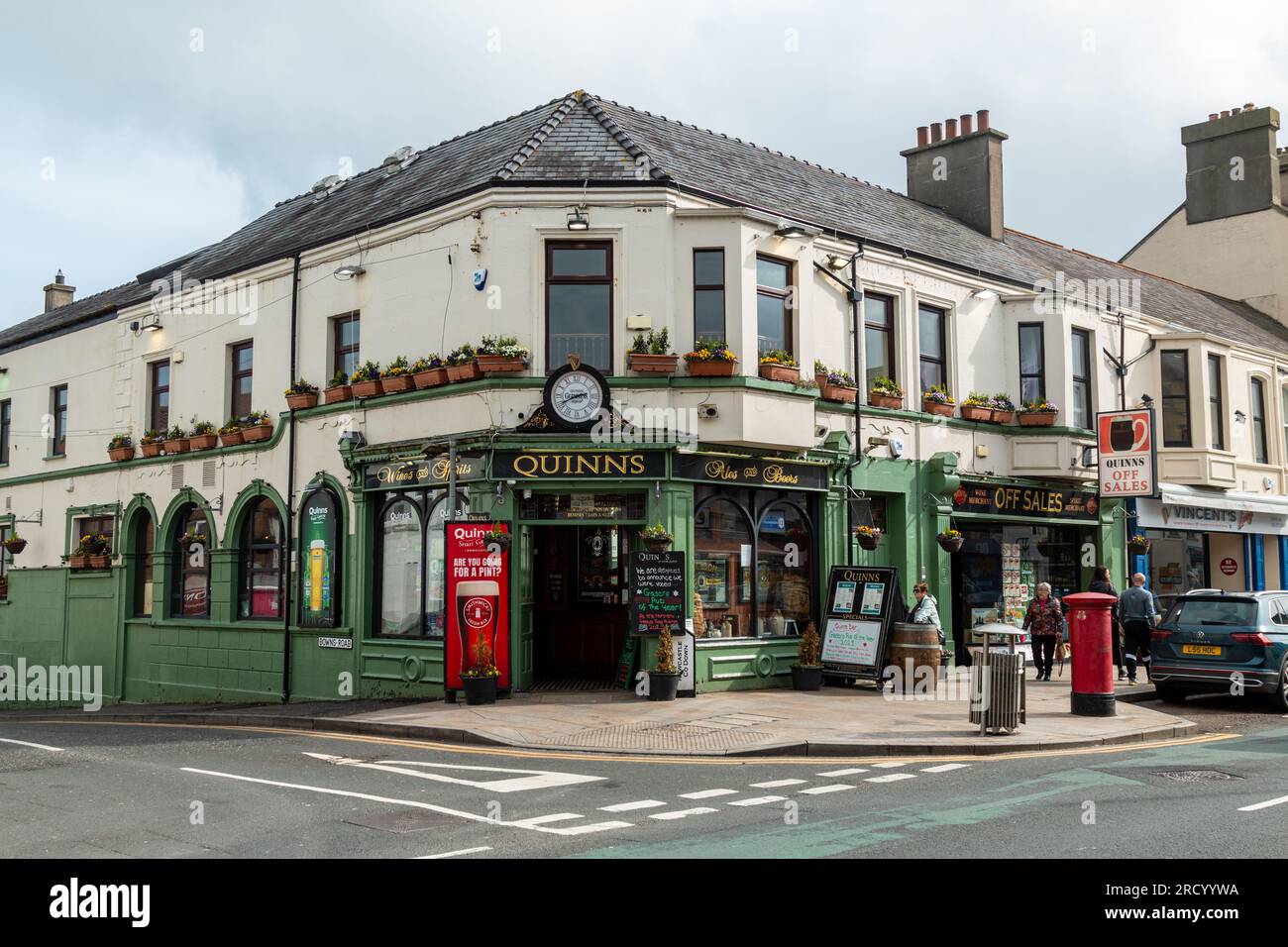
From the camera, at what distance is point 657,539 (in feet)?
51.2

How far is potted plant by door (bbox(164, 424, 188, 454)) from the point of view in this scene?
22.0 m

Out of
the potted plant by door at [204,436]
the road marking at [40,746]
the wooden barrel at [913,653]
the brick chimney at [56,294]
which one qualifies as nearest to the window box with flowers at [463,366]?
the road marking at [40,746]

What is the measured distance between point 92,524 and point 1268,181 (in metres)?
30.7

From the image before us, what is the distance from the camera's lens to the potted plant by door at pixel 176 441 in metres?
22.0

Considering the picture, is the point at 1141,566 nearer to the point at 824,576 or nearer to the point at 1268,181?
the point at 824,576

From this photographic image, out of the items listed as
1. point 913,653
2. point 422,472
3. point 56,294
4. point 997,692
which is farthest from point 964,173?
point 56,294

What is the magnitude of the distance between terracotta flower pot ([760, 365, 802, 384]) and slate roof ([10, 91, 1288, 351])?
8.93 ft

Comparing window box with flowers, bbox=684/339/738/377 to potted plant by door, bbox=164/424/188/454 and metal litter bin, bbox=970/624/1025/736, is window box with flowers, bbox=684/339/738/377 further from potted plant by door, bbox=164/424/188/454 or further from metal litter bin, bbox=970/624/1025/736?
potted plant by door, bbox=164/424/188/454

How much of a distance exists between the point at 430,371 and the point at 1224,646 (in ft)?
38.5

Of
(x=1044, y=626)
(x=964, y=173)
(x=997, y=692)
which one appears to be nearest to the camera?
(x=997, y=692)

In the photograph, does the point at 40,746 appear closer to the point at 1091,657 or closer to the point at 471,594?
the point at 471,594

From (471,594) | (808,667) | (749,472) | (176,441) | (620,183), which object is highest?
(620,183)
